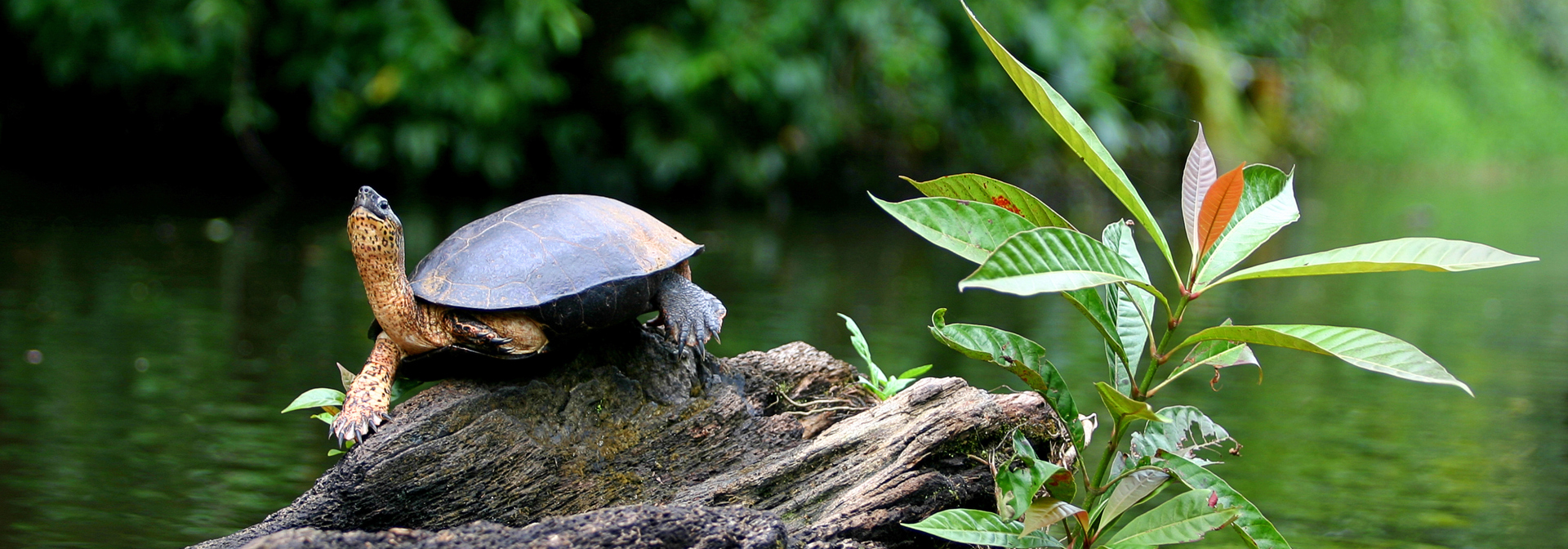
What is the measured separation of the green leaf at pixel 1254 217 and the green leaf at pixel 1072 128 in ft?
0.23

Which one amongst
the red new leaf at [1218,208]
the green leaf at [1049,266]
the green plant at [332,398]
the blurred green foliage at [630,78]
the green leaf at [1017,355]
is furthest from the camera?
the blurred green foliage at [630,78]

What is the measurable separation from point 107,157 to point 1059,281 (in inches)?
423

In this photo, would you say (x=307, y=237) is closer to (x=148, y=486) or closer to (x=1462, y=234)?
(x=148, y=486)

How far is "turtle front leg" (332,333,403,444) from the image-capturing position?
1872 mm

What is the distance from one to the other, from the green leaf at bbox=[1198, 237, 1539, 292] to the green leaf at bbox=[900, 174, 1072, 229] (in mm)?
259

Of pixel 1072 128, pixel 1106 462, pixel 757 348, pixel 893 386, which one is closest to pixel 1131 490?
pixel 1106 462

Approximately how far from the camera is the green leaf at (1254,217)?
1615 millimetres

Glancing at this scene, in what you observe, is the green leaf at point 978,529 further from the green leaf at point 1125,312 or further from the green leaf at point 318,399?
the green leaf at point 318,399

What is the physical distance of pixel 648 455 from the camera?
2027mm

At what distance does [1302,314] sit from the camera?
16.6 ft

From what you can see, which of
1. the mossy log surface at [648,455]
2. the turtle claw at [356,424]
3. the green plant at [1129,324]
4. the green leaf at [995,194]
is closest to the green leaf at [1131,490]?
the green plant at [1129,324]

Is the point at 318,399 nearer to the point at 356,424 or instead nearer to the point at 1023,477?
the point at 356,424

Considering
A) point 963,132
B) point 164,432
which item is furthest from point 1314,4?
point 164,432

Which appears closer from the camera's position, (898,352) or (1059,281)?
(1059,281)
